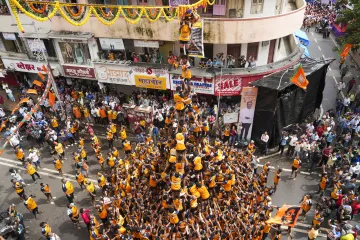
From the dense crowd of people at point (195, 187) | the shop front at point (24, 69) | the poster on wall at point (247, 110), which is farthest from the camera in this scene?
the shop front at point (24, 69)

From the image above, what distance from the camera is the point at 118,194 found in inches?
483

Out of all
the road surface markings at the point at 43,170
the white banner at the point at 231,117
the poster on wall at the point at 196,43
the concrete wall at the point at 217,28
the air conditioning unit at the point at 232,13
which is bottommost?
the road surface markings at the point at 43,170

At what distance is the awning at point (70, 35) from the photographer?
19.2 meters

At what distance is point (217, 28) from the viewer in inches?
670

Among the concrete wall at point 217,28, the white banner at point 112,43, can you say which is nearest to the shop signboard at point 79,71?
the white banner at point 112,43

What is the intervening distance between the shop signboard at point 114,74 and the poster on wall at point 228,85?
625 centimetres

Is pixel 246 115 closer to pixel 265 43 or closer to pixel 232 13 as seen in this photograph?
pixel 265 43

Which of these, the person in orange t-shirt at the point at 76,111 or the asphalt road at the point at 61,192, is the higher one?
the person in orange t-shirt at the point at 76,111

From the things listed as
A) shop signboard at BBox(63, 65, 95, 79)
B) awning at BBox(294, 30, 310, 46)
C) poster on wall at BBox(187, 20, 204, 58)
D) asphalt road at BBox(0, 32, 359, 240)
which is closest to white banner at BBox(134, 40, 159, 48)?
shop signboard at BBox(63, 65, 95, 79)

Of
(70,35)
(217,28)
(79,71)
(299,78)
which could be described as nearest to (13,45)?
(79,71)

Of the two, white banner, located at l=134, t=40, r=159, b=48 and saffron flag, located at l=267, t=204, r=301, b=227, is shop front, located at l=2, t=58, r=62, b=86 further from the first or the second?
saffron flag, located at l=267, t=204, r=301, b=227

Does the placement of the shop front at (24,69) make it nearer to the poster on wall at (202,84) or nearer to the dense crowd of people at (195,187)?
the dense crowd of people at (195,187)

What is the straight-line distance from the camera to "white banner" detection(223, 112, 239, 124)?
58.1 ft

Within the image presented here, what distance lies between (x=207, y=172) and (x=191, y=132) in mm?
1591
